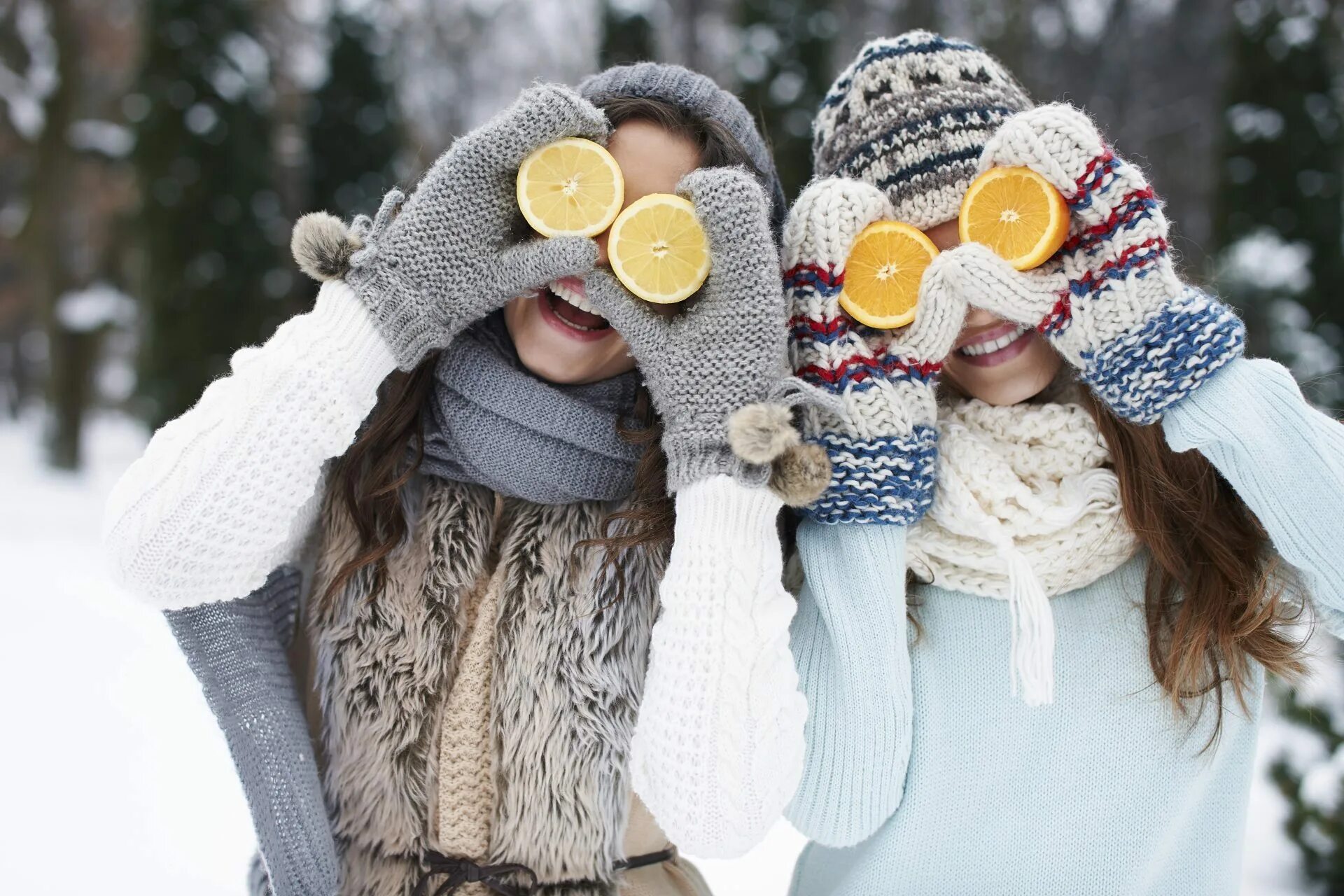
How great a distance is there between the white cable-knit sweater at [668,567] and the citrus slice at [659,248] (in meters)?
0.34

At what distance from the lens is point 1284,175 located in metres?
7.56

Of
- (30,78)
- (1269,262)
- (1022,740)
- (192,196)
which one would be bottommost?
(1022,740)

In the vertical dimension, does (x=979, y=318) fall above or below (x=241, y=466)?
above

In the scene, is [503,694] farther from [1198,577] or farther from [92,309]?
[92,309]

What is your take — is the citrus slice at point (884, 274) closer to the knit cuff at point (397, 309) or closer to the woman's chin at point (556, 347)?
the woman's chin at point (556, 347)

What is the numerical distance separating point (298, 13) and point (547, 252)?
14732mm

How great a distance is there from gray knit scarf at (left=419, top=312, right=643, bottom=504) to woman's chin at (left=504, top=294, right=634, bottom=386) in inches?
1.2

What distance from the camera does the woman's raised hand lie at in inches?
59.7

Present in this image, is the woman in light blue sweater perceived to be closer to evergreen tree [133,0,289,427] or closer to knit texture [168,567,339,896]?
knit texture [168,567,339,896]

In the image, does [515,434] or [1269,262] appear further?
[1269,262]

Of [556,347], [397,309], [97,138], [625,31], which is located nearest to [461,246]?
[397,309]

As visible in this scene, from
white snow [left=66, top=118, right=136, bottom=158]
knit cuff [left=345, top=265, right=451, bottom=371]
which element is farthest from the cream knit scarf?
white snow [left=66, top=118, right=136, bottom=158]

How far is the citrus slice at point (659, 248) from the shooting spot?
5.11ft

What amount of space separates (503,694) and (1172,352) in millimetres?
1243
